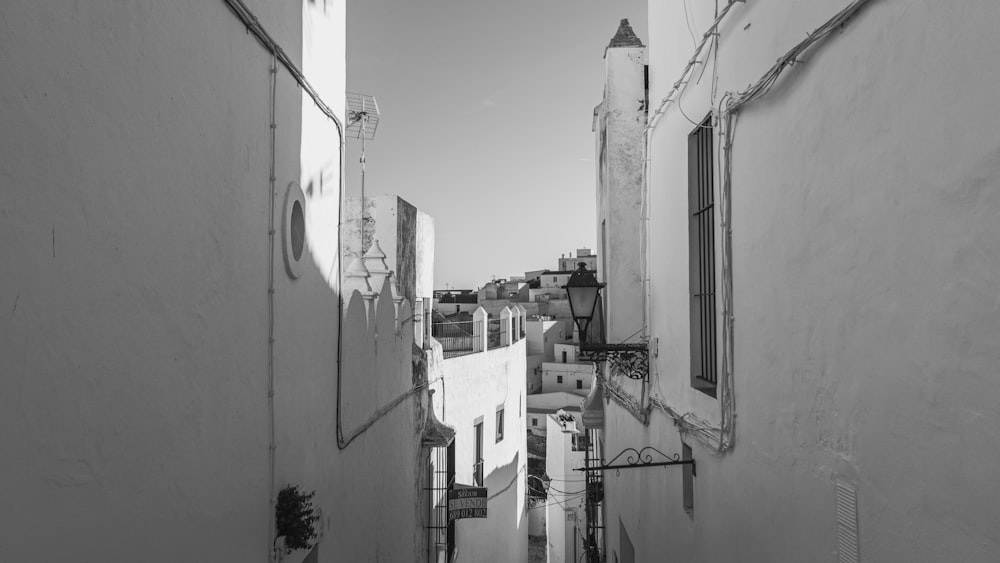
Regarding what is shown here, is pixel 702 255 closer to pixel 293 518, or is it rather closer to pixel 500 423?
pixel 293 518

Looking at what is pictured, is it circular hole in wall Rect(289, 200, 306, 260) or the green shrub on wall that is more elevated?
circular hole in wall Rect(289, 200, 306, 260)


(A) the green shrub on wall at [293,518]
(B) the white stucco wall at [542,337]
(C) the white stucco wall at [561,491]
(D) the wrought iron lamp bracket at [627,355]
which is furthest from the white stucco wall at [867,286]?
(B) the white stucco wall at [542,337]

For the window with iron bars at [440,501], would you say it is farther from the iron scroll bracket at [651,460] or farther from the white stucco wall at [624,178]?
the white stucco wall at [624,178]

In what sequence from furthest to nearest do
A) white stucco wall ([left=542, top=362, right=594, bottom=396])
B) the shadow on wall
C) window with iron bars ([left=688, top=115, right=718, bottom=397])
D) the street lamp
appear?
white stucco wall ([left=542, top=362, right=594, bottom=396])
the shadow on wall
the street lamp
window with iron bars ([left=688, top=115, right=718, bottom=397])

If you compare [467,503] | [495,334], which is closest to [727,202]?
[467,503]

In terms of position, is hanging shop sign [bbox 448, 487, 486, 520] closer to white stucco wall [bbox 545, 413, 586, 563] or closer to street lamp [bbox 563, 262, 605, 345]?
street lamp [bbox 563, 262, 605, 345]

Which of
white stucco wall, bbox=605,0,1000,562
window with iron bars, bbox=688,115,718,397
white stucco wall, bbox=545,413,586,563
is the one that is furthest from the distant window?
white stucco wall, bbox=605,0,1000,562

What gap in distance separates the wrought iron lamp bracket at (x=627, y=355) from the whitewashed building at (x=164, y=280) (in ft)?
9.07

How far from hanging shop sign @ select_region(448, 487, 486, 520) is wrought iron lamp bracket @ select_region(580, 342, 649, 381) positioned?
392 cm

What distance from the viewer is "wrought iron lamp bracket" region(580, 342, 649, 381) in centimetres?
659

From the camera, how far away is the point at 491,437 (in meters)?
14.2

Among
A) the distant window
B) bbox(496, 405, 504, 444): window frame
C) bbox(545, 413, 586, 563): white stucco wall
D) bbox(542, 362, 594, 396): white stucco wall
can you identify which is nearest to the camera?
the distant window

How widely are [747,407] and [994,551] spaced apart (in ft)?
6.80

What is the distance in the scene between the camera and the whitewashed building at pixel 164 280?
6.13 ft
